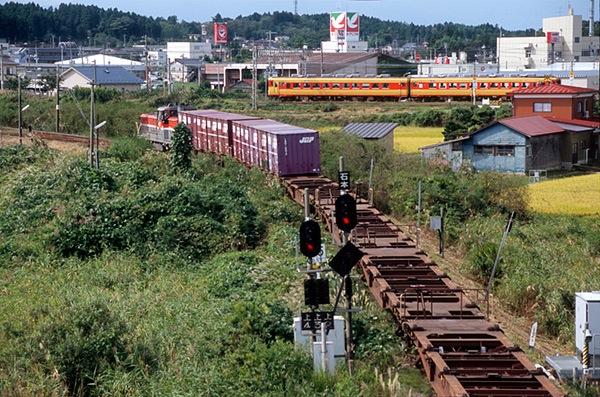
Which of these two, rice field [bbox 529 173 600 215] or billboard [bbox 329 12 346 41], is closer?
rice field [bbox 529 173 600 215]

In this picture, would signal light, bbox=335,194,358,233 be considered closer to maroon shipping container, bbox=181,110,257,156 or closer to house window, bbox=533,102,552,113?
maroon shipping container, bbox=181,110,257,156

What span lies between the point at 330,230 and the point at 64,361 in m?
9.01

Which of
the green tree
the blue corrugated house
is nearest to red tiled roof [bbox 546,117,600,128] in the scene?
the blue corrugated house

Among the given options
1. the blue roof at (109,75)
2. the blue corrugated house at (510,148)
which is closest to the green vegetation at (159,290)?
the blue corrugated house at (510,148)

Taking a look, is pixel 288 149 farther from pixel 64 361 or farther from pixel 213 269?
pixel 64 361

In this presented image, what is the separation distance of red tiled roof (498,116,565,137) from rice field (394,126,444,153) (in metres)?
3.93

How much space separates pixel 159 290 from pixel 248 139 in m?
12.3

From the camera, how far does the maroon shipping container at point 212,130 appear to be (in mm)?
34062

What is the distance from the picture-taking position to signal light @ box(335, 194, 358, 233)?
1286cm

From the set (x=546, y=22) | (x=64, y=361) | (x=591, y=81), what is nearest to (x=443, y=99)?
(x=591, y=81)

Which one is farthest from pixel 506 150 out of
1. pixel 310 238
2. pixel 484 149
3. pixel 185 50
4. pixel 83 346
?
pixel 185 50

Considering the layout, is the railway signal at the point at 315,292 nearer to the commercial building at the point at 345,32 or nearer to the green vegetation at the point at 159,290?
the green vegetation at the point at 159,290

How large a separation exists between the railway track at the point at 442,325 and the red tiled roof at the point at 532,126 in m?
17.6

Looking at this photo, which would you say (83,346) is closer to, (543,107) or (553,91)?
(553,91)
